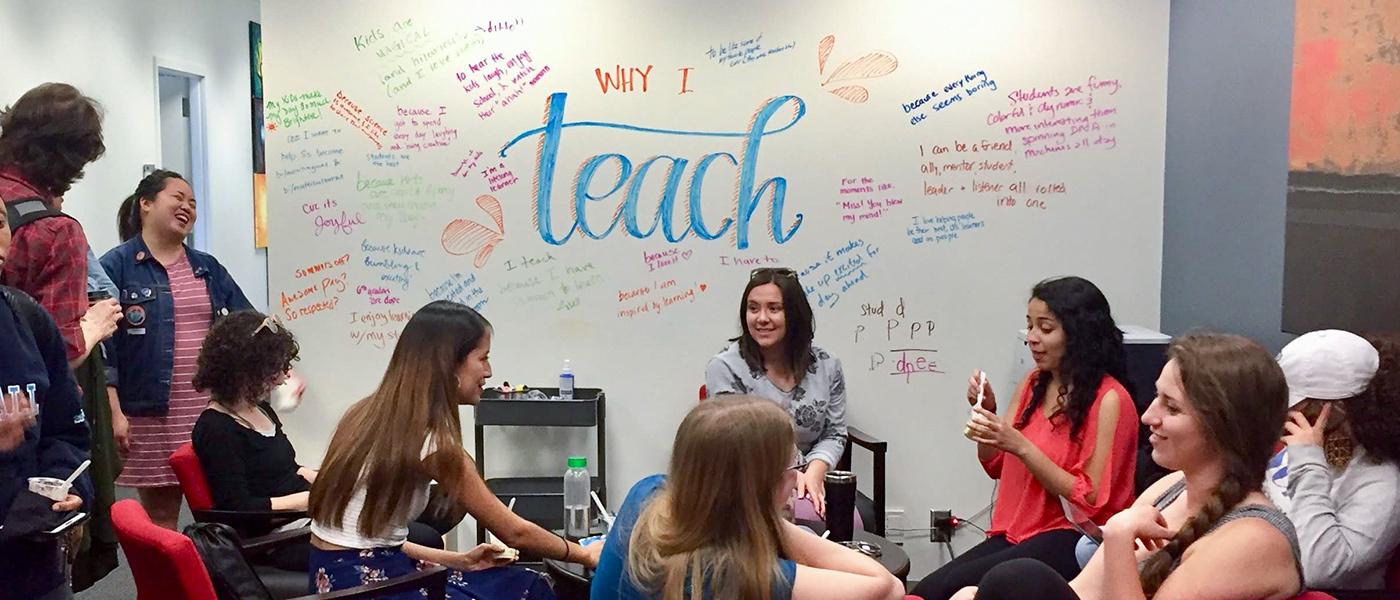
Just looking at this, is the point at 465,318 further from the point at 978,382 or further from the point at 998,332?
the point at 998,332

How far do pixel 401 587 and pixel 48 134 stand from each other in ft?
4.75

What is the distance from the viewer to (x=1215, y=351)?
6.25 feet

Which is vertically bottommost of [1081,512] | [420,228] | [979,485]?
[979,485]

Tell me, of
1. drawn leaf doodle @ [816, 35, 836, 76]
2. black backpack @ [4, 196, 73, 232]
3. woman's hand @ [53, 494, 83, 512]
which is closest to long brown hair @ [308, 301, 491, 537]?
woman's hand @ [53, 494, 83, 512]

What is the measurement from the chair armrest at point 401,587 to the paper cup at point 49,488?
486mm

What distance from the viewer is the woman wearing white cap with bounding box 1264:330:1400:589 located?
217 cm

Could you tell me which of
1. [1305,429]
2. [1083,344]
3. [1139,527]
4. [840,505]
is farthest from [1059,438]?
[1139,527]

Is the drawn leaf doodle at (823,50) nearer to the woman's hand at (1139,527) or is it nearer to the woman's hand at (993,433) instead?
the woman's hand at (993,433)

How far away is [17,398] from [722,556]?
1.23m

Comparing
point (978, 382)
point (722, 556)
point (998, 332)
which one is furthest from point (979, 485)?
point (722, 556)

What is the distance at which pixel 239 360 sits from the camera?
2.99m

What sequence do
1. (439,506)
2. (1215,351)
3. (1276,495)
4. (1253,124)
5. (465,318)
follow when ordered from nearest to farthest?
(1215,351)
(1276,495)
(465,318)
(439,506)
(1253,124)

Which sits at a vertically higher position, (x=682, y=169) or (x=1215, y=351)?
(x=682, y=169)

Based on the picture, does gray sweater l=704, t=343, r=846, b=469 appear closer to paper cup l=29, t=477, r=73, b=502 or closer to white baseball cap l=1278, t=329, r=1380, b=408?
white baseball cap l=1278, t=329, r=1380, b=408
